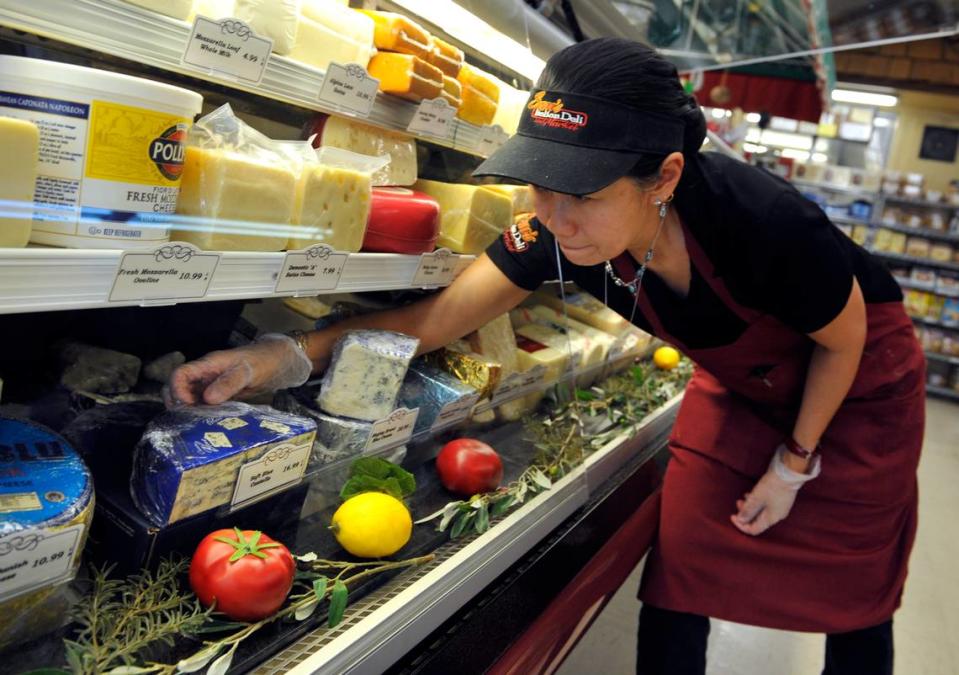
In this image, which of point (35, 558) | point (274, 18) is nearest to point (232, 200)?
point (274, 18)

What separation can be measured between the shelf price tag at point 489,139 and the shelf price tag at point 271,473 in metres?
0.90

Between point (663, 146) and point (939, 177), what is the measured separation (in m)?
12.9

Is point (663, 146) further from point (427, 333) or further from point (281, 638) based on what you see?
point (281, 638)

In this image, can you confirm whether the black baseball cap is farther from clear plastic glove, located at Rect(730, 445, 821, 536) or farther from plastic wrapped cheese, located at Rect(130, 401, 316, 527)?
clear plastic glove, located at Rect(730, 445, 821, 536)

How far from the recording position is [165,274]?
1004mm

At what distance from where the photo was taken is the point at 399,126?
1.55m

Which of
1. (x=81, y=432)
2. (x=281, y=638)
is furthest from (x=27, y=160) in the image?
(x=281, y=638)

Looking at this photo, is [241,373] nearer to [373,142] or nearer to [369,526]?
[369,526]

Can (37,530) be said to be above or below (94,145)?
below

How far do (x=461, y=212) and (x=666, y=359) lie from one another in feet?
5.50

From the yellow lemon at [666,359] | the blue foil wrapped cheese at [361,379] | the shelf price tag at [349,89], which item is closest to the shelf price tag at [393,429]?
the blue foil wrapped cheese at [361,379]

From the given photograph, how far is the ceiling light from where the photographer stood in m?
12.2

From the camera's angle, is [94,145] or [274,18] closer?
[94,145]

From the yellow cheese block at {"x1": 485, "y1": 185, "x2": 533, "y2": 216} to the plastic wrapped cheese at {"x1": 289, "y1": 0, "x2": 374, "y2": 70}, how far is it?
673mm
